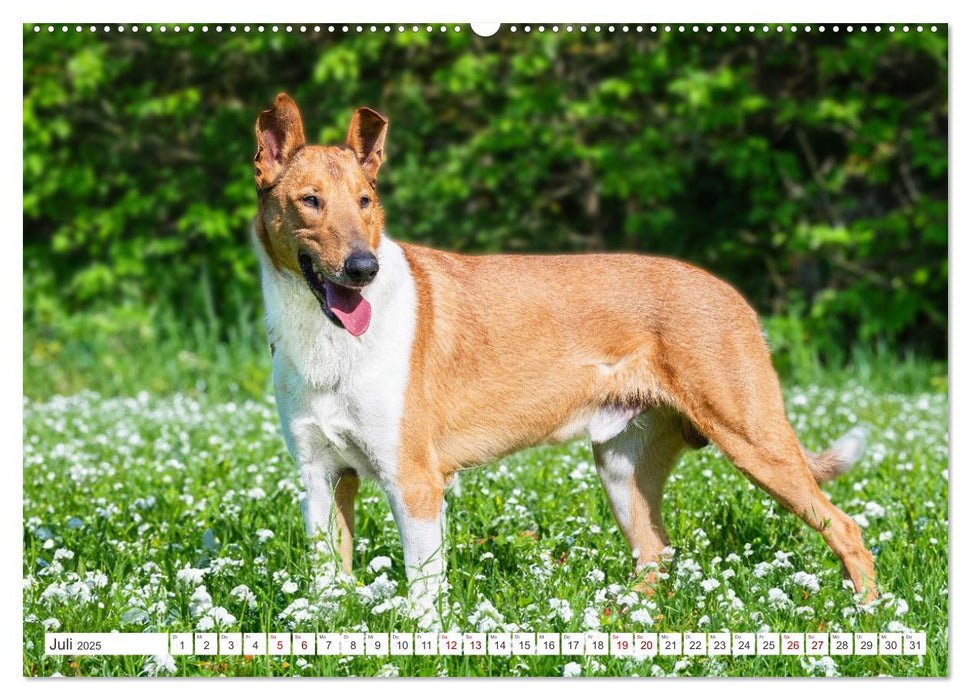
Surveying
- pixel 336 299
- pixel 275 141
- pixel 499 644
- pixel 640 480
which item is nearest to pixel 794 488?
pixel 640 480

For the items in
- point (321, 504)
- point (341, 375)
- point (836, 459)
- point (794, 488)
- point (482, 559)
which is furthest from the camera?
point (836, 459)

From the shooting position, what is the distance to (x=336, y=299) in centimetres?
386

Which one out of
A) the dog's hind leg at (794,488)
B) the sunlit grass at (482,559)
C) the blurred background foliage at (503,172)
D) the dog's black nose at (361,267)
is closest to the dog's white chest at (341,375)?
the dog's black nose at (361,267)

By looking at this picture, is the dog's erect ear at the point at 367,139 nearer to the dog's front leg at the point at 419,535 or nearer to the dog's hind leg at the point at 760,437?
the dog's front leg at the point at 419,535

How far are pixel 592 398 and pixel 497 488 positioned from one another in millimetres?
1020

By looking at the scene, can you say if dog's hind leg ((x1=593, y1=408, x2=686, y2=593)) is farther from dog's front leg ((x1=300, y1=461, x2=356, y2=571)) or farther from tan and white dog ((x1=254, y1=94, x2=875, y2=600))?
dog's front leg ((x1=300, y1=461, x2=356, y2=571))

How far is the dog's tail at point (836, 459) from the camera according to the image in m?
4.62

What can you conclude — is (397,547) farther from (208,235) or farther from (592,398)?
(208,235)

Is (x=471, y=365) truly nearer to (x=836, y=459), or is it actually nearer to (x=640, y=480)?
(x=640, y=480)

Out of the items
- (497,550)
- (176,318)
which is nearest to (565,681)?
(497,550)

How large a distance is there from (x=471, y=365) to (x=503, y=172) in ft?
13.7

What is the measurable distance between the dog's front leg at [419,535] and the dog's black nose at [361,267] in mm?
748
